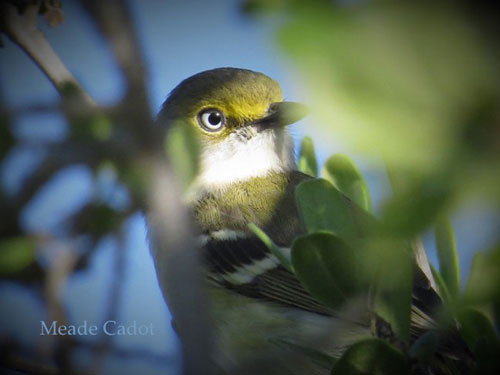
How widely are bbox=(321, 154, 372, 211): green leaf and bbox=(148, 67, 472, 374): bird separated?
0.26 meters

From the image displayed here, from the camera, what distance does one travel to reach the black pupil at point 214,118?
324cm

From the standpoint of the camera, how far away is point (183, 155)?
126cm

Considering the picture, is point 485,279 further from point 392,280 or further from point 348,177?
point 348,177

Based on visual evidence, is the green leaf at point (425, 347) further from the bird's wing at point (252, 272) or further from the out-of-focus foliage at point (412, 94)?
the bird's wing at point (252, 272)

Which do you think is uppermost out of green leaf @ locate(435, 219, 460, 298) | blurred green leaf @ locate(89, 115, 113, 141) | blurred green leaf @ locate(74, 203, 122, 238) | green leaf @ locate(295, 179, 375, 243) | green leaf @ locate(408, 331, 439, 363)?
blurred green leaf @ locate(89, 115, 113, 141)

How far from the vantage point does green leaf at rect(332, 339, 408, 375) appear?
3.95 ft

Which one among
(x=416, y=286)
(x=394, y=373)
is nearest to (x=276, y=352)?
(x=416, y=286)

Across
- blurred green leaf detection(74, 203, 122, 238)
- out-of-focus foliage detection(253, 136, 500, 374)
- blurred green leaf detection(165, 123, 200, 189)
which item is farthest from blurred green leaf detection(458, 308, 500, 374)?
blurred green leaf detection(74, 203, 122, 238)

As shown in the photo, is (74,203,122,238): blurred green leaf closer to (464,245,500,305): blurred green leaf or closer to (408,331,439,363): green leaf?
(408,331,439,363): green leaf

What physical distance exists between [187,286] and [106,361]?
1.16 meters

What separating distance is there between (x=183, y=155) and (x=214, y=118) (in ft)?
6.62

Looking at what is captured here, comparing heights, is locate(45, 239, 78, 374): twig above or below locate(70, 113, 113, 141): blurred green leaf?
below

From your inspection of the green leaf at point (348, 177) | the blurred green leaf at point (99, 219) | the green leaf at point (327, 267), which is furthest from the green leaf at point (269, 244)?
the green leaf at point (348, 177)

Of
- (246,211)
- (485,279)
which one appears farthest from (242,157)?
(485,279)
